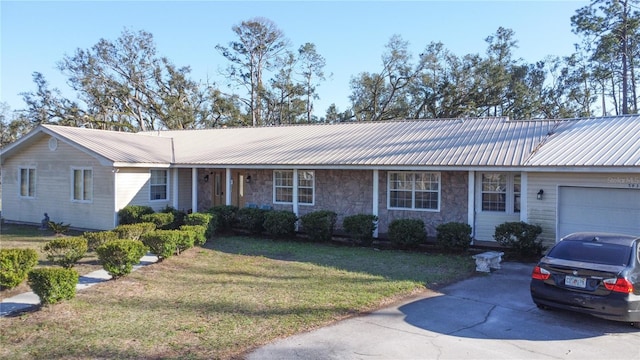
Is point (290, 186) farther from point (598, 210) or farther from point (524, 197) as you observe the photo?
point (598, 210)

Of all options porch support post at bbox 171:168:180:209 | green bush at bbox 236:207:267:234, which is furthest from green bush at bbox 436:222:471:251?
porch support post at bbox 171:168:180:209

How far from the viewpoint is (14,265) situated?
8547 mm

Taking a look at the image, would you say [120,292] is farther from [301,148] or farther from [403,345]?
[301,148]

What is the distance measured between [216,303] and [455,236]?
297 inches

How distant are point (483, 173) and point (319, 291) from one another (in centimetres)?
791

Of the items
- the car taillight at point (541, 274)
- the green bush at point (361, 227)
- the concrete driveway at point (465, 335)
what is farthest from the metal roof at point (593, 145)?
the car taillight at point (541, 274)

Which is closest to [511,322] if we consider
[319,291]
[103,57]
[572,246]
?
[572,246]

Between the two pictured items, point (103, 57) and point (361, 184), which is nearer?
point (361, 184)

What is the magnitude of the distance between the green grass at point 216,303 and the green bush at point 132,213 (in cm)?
463

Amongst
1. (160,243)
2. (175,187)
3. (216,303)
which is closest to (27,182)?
(175,187)

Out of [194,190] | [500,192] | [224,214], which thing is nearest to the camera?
[500,192]

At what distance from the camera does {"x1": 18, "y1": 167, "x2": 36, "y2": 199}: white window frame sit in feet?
62.0

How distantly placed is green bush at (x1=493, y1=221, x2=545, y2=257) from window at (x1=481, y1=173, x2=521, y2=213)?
1580mm

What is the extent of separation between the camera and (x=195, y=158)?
18.6 meters
